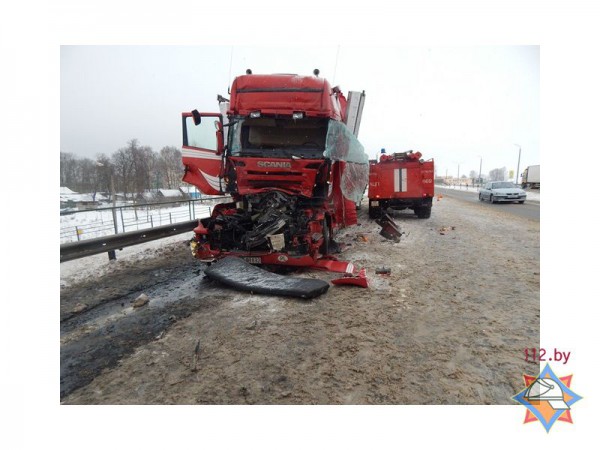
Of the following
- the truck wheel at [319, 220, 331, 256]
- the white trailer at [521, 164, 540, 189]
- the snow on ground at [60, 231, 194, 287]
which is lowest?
the snow on ground at [60, 231, 194, 287]

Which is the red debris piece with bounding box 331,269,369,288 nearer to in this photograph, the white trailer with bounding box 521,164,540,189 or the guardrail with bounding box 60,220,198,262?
the guardrail with bounding box 60,220,198,262

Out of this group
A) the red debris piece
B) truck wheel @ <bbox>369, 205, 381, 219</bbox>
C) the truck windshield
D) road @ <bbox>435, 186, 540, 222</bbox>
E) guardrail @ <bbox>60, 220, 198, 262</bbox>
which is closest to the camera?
the red debris piece

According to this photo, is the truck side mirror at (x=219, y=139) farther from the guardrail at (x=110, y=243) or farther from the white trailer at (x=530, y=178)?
the white trailer at (x=530, y=178)

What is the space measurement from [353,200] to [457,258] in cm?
233

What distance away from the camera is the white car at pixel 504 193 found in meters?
19.4

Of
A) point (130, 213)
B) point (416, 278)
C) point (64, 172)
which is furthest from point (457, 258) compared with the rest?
point (130, 213)

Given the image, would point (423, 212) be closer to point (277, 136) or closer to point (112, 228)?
point (277, 136)

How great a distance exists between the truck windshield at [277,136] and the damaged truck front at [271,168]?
17mm

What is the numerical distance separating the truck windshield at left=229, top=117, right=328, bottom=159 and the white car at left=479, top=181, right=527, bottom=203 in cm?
1867

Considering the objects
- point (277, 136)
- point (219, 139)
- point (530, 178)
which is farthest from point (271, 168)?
point (530, 178)

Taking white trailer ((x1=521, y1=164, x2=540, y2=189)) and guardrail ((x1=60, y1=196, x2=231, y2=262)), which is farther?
white trailer ((x1=521, y1=164, x2=540, y2=189))

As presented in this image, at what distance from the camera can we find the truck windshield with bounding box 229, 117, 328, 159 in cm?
564

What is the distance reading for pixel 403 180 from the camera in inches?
466

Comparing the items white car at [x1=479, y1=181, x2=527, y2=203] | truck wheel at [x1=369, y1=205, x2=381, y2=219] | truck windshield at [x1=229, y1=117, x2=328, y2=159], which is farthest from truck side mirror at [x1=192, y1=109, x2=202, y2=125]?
white car at [x1=479, y1=181, x2=527, y2=203]
